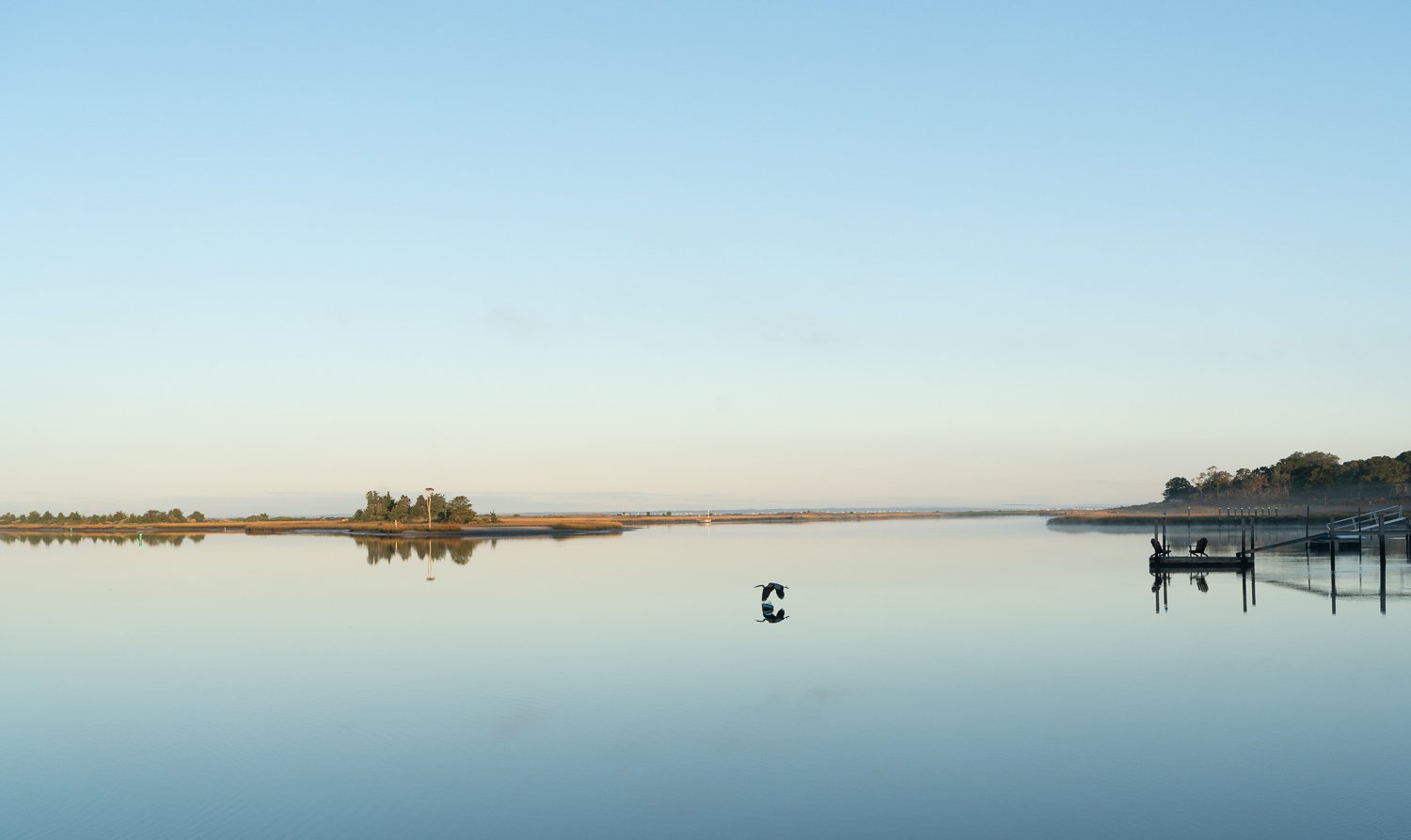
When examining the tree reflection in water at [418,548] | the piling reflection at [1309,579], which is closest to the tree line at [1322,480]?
the piling reflection at [1309,579]

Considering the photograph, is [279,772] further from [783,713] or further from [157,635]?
[157,635]

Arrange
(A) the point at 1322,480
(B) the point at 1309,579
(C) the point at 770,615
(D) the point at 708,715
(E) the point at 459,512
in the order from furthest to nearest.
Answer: (A) the point at 1322,480
(E) the point at 459,512
(B) the point at 1309,579
(C) the point at 770,615
(D) the point at 708,715

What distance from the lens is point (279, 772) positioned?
18.5 m

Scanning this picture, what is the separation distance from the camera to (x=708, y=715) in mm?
22516

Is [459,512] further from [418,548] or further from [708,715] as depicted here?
[708,715]

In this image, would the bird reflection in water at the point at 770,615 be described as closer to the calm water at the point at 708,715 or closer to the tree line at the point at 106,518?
the calm water at the point at 708,715

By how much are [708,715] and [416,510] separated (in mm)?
118392

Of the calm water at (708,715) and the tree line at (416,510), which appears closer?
the calm water at (708,715)

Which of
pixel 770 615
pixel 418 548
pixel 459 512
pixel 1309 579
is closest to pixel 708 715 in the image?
pixel 770 615

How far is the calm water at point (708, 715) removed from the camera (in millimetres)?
16141

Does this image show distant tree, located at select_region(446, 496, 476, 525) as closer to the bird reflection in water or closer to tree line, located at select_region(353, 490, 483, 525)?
tree line, located at select_region(353, 490, 483, 525)

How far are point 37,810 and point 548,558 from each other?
2374 inches

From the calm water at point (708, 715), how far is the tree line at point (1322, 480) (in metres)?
114

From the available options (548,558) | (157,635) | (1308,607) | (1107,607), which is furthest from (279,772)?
(548,558)
